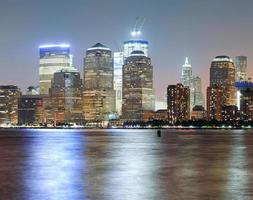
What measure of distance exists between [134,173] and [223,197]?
1388cm

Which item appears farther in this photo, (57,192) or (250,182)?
(250,182)

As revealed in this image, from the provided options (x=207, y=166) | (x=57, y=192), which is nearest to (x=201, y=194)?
(x=57, y=192)

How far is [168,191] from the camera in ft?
100


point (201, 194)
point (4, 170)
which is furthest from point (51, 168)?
point (201, 194)

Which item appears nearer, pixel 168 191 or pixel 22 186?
pixel 168 191

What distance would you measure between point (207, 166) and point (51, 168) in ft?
44.2

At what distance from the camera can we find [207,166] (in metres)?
48.2

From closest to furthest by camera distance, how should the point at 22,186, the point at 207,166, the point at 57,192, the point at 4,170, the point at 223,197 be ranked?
the point at 223,197
the point at 57,192
the point at 22,186
the point at 4,170
the point at 207,166

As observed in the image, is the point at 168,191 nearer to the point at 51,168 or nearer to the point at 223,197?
the point at 223,197

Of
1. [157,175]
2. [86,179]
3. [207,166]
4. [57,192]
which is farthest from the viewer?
[207,166]

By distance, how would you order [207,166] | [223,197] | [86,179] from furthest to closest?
1. [207,166]
2. [86,179]
3. [223,197]

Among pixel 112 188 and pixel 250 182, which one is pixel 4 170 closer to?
pixel 112 188

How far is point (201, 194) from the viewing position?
29250 millimetres

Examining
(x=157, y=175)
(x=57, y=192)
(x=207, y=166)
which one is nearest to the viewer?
(x=57, y=192)
